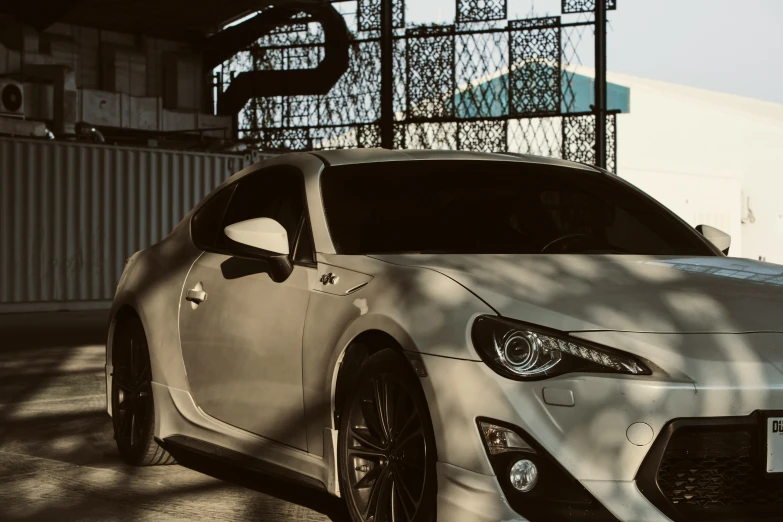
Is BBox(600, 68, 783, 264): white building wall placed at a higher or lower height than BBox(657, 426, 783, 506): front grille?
higher

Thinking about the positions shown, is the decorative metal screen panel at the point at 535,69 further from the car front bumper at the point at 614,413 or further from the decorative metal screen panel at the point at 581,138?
the car front bumper at the point at 614,413

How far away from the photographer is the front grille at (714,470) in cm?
329

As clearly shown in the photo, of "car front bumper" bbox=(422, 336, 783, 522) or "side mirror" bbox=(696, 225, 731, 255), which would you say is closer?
"car front bumper" bbox=(422, 336, 783, 522)

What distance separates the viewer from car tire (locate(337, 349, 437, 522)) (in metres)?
3.59

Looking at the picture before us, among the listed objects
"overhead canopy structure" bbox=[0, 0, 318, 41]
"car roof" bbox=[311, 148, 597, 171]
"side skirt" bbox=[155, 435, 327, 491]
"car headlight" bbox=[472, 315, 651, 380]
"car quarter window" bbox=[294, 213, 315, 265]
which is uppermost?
"overhead canopy structure" bbox=[0, 0, 318, 41]

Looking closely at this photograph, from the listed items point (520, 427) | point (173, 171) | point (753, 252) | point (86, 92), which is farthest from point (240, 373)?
point (753, 252)

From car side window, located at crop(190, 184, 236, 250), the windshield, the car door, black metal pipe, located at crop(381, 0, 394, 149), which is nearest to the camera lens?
the car door

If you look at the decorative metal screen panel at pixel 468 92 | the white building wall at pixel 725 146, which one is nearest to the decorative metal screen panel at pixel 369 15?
the decorative metal screen panel at pixel 468 92

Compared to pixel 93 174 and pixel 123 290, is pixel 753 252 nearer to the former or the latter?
pixel 93 174

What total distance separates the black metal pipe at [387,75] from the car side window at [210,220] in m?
16.1

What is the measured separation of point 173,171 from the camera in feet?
71.9

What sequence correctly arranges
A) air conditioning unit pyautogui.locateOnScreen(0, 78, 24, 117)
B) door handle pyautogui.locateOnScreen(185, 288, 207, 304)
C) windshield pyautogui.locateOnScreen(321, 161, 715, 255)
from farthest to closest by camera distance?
air conditioning unit pyautogui.locateOnScreen(0, 78, 24, 117), door handle pyautogui.locateOnScreen(185, 288, 207, 304), windshield pyautogui.locateOnScreen(321, 161, 715, 255)

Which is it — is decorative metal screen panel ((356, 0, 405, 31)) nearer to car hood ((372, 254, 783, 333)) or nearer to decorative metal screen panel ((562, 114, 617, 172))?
decorative metal screen panel ((562, 114, 617, 172))

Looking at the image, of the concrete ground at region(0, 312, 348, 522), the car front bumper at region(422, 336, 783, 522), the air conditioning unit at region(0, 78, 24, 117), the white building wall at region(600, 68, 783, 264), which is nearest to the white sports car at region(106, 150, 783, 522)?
the car front bumper at region(422, 336, 783, 522)
